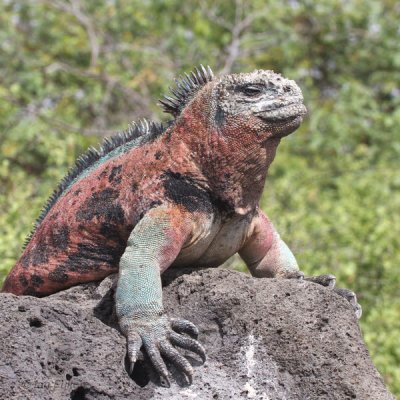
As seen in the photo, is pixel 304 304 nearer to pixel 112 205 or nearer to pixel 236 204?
pixel 236 204

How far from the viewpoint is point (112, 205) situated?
418 centimetres

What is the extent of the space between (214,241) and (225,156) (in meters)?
0.41

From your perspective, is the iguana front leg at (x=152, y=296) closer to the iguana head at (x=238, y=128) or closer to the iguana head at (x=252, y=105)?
the iguana head at (x=238, y=128)

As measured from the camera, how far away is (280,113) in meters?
4.08

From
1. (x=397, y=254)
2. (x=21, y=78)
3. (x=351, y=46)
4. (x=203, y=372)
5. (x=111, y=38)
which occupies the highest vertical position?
(x=351, y=46)

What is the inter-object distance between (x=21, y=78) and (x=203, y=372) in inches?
350

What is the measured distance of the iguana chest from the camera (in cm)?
416

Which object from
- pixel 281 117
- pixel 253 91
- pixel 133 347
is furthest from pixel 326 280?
pixel 133 347

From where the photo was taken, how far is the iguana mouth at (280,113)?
4074 millimetres

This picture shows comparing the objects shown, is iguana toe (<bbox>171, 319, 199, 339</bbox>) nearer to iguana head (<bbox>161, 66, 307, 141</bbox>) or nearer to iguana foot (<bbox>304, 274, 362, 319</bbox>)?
iguana foot (<bbox>304, 274, 362, 319</bbox>)

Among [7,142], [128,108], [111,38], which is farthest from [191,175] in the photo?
[111,38]

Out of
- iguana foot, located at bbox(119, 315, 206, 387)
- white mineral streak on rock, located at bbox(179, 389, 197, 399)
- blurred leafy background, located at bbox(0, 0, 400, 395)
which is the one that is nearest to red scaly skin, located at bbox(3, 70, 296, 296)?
iguana foot, located at bbox(119, 315, 206, 387)

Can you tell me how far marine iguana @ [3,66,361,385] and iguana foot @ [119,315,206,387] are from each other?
7cm

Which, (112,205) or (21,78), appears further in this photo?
(21,78)
